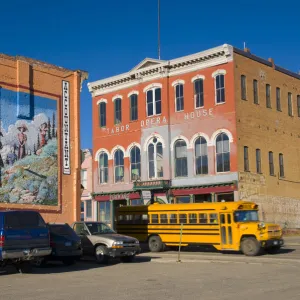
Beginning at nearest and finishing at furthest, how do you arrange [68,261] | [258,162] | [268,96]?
[68,261] → [258,162] → [268,96]

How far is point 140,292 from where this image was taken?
12891 mm

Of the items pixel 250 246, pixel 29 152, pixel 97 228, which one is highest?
pixel 29 152

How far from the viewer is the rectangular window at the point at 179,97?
1620 inches

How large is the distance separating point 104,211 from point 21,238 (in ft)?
96.4

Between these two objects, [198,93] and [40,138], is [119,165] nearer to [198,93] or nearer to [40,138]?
[198,93]

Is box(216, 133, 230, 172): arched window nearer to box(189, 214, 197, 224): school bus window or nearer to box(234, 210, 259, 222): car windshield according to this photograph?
box(189, 214, 197, 224): school bus window

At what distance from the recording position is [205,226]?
26609 millimetres

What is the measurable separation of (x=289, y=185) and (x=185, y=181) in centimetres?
843

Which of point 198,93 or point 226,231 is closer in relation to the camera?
point 226,231

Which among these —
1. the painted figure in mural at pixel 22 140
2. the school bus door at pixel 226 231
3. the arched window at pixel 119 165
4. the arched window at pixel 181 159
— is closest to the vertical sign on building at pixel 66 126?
the painted figure in mural at pixel 22 140

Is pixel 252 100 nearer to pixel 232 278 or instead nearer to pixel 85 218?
pixel 85 218

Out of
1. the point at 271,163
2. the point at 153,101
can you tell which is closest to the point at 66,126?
the point at 153,101

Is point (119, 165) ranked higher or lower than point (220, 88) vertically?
lower

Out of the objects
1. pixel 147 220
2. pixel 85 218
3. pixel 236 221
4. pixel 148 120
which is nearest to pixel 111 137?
pixel 148 120
